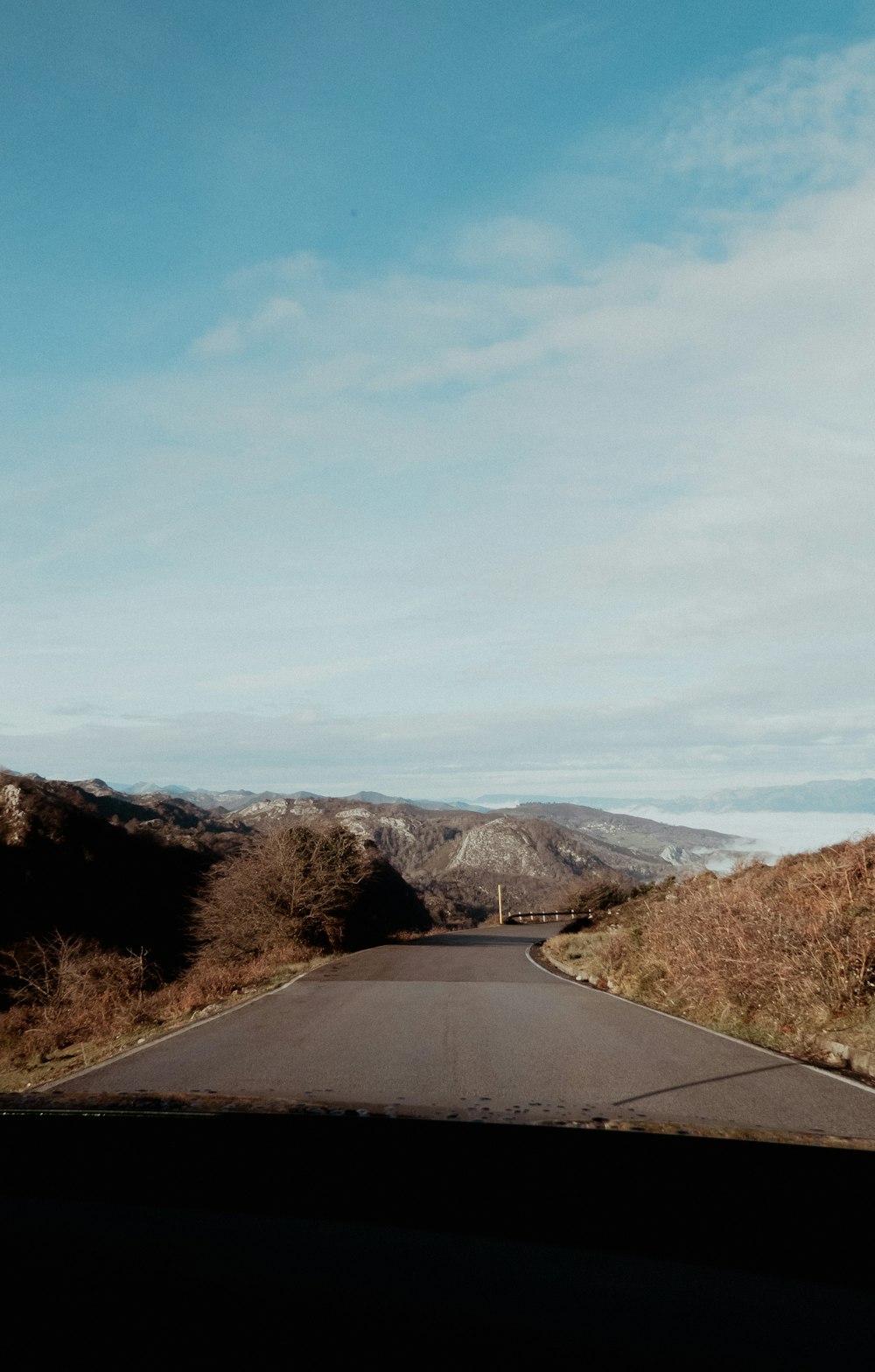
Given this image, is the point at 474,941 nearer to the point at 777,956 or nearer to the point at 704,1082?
the point at 777,956

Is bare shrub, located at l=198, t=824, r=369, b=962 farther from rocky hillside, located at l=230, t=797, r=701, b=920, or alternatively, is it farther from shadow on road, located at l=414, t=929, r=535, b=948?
rocky hillside, located at l=230, t=797, r=701, b=920

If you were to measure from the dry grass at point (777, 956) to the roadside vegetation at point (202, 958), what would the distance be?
26.8ft

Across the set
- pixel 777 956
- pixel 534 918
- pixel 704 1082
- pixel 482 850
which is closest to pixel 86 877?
pixel 534 918

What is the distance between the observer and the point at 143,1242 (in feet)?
8.21

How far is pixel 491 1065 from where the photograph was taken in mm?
8898

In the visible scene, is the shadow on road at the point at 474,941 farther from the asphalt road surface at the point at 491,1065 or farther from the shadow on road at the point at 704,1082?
the shadow on road at the point at 704,1082

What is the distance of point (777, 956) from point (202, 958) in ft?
78.4

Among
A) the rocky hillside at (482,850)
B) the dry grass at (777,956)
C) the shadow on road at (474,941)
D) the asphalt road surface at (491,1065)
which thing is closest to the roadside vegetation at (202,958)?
the asphalt road surface at (491,1065)

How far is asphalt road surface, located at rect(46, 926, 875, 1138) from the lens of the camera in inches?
256

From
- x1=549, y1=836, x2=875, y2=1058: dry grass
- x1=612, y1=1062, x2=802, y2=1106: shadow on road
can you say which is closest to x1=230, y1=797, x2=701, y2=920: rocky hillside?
x1=549, y1=836, x2=875, y2=1058: dry grass

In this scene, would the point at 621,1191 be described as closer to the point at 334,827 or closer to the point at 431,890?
the point at 334,827

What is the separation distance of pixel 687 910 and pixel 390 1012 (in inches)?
225

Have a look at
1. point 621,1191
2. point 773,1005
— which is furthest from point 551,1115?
point 773,1005

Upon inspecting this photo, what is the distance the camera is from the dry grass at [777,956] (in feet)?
33.7
